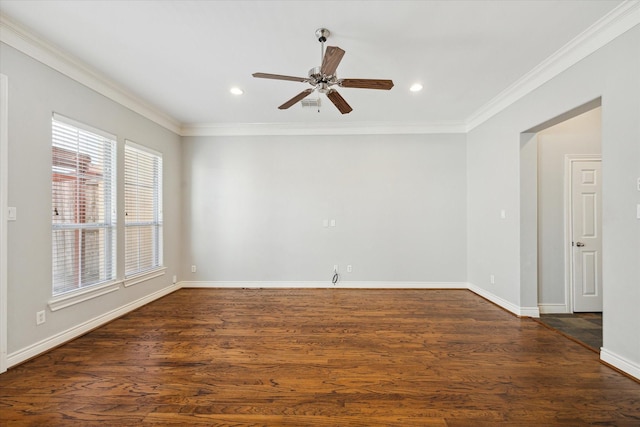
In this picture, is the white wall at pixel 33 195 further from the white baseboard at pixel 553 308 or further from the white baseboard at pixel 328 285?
the white baseboard at pixel 553 308

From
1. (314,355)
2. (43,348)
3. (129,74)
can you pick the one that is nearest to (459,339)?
(314,355)

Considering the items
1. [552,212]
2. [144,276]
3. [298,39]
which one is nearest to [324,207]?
[298,39]

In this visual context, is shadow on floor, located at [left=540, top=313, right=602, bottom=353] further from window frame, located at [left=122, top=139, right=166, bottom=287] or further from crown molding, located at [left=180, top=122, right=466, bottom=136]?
window frame, located at [left=122, top=139, right=166, bottom=287]

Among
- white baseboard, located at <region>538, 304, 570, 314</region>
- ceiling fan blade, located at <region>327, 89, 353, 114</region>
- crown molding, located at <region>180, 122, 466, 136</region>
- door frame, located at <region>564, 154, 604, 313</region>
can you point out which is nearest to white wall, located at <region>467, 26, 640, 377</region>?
door frame, located at <region>564, 154, 604, 313</region>

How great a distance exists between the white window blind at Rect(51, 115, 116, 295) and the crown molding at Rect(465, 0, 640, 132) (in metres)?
5.05

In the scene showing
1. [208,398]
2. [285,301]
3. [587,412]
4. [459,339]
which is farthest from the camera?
[285,301]

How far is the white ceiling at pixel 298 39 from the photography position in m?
2.03

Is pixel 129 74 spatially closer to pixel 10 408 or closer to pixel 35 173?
pixel 35 173

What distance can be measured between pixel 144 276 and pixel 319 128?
143 inches

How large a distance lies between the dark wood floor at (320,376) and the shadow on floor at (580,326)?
17 cm

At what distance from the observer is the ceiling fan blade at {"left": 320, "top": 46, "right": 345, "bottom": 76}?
187 cm

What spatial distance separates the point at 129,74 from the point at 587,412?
509cm

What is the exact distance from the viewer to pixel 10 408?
174 cm

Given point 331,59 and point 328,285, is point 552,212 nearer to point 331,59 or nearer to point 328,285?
point 328,285
